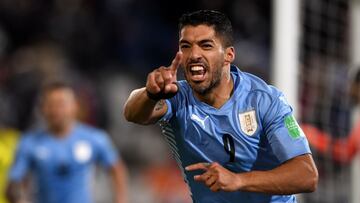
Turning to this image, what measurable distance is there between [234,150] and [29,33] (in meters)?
8.82

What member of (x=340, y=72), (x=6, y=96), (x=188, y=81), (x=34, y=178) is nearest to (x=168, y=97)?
(x=188, y=81)

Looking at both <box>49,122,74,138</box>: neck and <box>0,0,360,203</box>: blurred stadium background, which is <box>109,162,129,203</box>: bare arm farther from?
<box>0,0,360,203</box>: blurred stadium background

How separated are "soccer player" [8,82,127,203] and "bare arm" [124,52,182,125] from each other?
11.7 ft

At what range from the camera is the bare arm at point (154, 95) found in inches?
189

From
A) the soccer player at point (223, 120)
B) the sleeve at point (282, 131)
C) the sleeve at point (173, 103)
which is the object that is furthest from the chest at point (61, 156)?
the sleeve at point (282, 131)

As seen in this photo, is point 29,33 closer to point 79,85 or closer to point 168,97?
point 79,85

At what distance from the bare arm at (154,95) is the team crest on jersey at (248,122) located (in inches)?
15.4

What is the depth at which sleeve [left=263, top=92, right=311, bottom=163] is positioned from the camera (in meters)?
5.08

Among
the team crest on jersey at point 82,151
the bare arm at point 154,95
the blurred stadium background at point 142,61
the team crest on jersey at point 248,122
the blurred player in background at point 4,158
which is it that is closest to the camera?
the bare arm at point 154,95

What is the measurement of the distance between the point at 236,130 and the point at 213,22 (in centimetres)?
55

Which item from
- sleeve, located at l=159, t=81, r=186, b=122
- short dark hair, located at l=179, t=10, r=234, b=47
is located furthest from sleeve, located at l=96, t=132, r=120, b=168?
short dark hair, located at l=179, t=10, r=234, b=47

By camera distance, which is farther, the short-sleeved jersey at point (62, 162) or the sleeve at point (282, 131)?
the short-sleeved jersey at point (62, 162)

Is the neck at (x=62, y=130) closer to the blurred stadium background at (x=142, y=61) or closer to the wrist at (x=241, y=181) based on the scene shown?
the blurred stadium background at (x=142, y=61)

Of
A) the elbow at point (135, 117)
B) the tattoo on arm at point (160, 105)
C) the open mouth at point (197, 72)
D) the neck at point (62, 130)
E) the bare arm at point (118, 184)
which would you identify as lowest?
the bare arm at point (118, 184)
